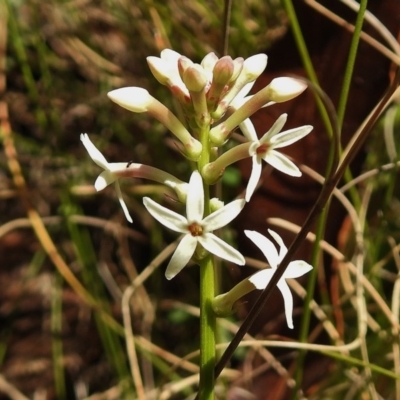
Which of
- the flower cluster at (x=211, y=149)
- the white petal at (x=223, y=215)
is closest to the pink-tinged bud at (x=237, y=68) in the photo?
the flower cluster at (x=211, y=149)

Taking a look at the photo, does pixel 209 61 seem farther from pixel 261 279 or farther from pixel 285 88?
pixel 261 279

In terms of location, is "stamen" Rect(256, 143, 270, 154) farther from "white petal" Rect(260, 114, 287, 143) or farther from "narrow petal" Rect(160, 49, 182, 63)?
"narrow petal" Rect(160, 49, 182, 63)

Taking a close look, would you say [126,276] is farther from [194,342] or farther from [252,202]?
[252,202]

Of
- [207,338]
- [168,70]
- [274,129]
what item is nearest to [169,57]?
[168,70]

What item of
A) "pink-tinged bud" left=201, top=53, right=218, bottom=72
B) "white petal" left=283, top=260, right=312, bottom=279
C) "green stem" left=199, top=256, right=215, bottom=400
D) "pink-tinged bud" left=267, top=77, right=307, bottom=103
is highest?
"pink-tinged bud" left=267, top=77, right=307, bottom=103

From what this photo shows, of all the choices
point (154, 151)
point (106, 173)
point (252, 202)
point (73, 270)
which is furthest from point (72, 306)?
point (106, 173)

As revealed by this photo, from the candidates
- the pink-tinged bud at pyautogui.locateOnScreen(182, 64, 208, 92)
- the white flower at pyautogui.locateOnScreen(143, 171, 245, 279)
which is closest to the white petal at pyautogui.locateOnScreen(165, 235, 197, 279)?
the white flower at pyautogui.locateOnScreen(143, 171, 245, 279)
